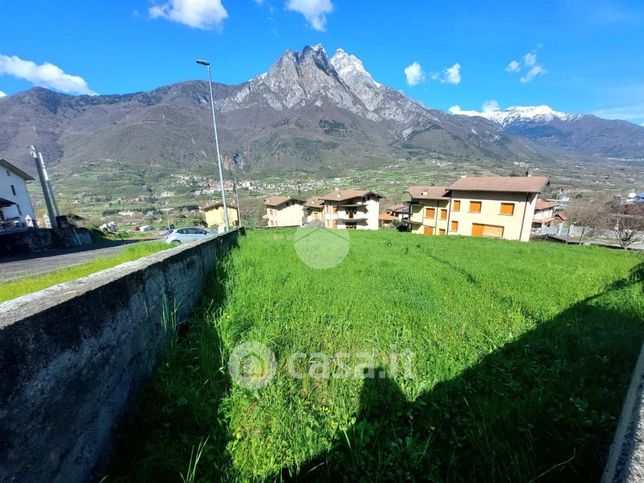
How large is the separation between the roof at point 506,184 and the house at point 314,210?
2274 centimetres

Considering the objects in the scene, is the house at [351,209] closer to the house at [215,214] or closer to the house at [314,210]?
the house at [314,210]

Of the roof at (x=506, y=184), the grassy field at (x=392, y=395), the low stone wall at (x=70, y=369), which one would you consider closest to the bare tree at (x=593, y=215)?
the roof at (x=506, y=184)

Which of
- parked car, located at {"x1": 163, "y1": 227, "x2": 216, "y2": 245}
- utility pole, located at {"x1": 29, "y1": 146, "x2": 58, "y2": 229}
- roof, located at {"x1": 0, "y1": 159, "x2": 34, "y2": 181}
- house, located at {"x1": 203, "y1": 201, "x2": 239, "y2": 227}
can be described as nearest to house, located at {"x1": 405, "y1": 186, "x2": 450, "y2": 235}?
parked car, located at {"x1": 163, "y1": 227, "x2": 216, "y2": 245}

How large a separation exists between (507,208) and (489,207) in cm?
154

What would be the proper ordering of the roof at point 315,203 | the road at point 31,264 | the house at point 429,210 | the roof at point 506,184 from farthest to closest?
the roof at point 315,203 → the house at point 429,210 → the roof at point 506,184 → the road at point 31,264

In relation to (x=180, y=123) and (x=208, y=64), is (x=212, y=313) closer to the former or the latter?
(x=208, y=64)

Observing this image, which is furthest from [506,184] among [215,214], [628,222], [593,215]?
[215,214]

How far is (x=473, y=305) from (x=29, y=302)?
655 centimetres

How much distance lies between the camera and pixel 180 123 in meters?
188

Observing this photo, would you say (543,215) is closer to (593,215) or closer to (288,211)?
(593,215)

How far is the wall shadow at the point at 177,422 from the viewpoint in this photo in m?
2.15

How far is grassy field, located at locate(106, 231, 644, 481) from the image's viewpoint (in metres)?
2.26

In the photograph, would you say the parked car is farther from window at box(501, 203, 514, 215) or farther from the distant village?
window at box(501, 203, 514, 215)

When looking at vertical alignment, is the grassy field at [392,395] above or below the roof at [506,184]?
below
